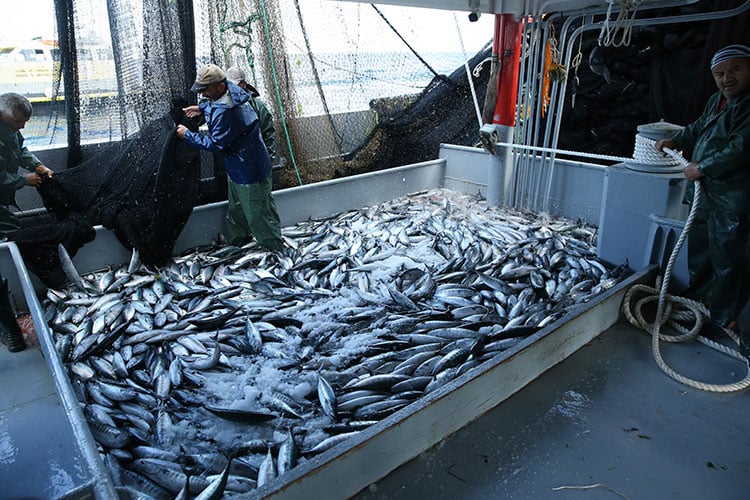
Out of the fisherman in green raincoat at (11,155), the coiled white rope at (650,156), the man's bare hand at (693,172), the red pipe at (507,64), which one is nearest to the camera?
the man's bare hand at (693,172)

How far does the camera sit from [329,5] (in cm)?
684

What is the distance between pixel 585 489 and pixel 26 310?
15.1 ft

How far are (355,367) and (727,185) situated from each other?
2.93m

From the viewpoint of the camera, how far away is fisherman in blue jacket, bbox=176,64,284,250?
4.79 metres

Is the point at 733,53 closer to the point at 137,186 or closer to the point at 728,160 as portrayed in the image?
the point at 728,160

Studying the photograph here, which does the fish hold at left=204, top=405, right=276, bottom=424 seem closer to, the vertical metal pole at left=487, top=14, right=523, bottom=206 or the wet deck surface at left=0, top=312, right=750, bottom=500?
the wet deck surface at left=0, top=312, right=750, bottom=500

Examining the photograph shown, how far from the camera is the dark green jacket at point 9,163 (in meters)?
4.36

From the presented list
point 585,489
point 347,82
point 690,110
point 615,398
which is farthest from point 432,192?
point 585,489

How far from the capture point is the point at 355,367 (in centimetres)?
334

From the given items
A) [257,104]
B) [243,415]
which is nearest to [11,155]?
[257,104]

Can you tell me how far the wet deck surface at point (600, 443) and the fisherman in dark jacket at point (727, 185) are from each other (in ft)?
1.62

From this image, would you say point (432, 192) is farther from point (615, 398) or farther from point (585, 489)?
point (585, 489)

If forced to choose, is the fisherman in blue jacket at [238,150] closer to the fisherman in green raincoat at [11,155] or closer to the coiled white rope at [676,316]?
the fisherman in green raincoat at [11,155]

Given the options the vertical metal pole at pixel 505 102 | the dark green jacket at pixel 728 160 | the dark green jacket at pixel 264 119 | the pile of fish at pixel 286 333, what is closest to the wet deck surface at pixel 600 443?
the pile of fish at pixel 286 333
